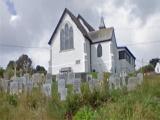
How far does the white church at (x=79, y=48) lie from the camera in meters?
46.0

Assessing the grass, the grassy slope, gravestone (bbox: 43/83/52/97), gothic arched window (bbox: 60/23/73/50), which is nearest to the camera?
the grassy slope

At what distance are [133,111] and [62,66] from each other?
38.3 metres

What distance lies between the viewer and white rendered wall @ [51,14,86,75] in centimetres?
4588

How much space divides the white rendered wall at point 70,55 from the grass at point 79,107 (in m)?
34.8

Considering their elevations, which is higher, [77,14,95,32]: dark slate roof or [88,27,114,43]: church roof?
[77,14,95,32]: dark slate roof

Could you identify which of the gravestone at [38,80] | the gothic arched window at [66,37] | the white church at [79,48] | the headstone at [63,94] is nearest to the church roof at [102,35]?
the white church at [79,48]

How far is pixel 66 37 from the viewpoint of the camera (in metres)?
48.4

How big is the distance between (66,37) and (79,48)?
2.80m

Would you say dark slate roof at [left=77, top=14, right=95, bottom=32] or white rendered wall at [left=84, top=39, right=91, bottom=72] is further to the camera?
dark slate roof at [left=77, top=14, right=95, bottom=32]

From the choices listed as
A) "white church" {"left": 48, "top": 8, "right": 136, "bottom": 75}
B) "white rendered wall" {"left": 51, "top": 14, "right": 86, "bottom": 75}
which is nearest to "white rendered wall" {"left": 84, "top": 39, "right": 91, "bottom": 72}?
"white church" {"left": 48, "top": 8, "right": 136, "bottom": 75}

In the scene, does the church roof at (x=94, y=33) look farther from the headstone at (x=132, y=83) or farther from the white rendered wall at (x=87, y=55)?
the headstone at (x=132, y=83)

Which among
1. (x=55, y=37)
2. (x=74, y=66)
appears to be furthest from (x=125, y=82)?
(x=55, y=37)

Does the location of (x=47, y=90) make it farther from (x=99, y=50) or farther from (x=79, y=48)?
(x=99, y=50)

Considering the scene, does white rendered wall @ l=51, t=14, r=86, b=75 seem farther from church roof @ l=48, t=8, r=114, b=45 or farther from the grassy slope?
the grassy slope
